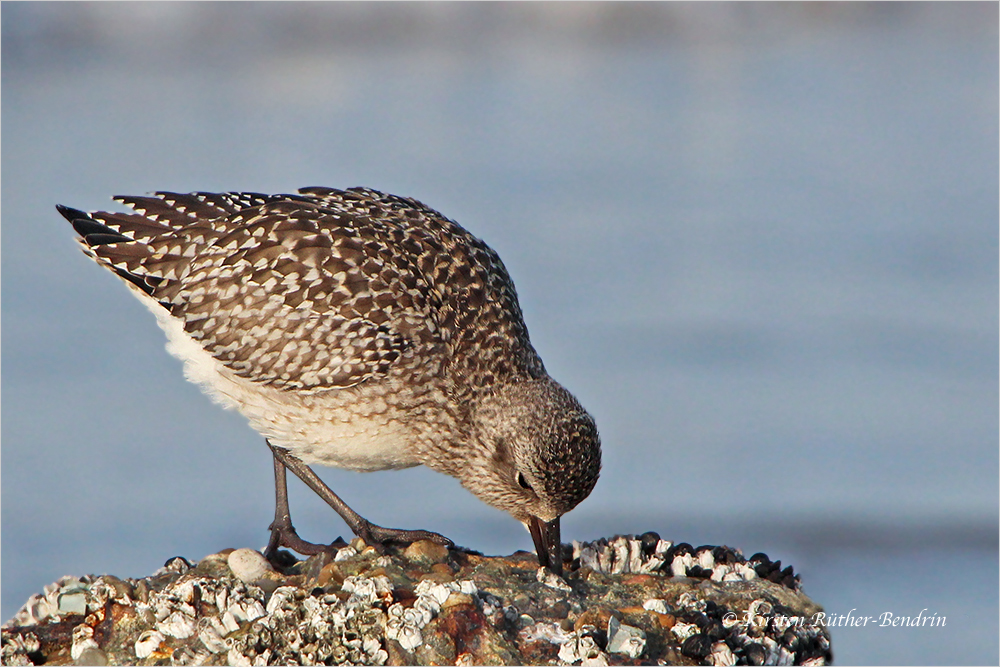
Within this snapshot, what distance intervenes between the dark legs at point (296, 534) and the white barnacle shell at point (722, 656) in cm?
159

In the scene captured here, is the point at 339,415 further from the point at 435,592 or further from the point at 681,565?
the point at 681,565

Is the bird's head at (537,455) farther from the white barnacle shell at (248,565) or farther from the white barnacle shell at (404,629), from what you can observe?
the white barnacle shell at (248,565)

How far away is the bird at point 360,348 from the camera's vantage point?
6133 mm

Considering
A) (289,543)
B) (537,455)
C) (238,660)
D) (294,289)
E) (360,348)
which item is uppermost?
(294,289)

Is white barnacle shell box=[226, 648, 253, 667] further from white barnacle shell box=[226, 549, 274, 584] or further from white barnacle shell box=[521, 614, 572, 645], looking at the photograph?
white barnacle shell box=[521, 614, 572, 645]

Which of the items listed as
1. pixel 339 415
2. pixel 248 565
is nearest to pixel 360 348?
Result: pixel 339 415

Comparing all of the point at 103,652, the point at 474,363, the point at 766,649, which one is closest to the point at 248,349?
the point at 474,363

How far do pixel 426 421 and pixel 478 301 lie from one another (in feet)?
2.48

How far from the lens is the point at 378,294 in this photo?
6.21 meters

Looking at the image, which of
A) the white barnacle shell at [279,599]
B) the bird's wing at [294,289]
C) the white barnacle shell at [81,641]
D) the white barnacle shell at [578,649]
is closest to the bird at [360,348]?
the bird's wing at [294,289]

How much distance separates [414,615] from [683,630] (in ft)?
4.02

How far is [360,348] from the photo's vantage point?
20.2 ft

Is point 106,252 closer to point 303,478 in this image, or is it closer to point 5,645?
point 303,478

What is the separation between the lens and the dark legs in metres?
6.07
